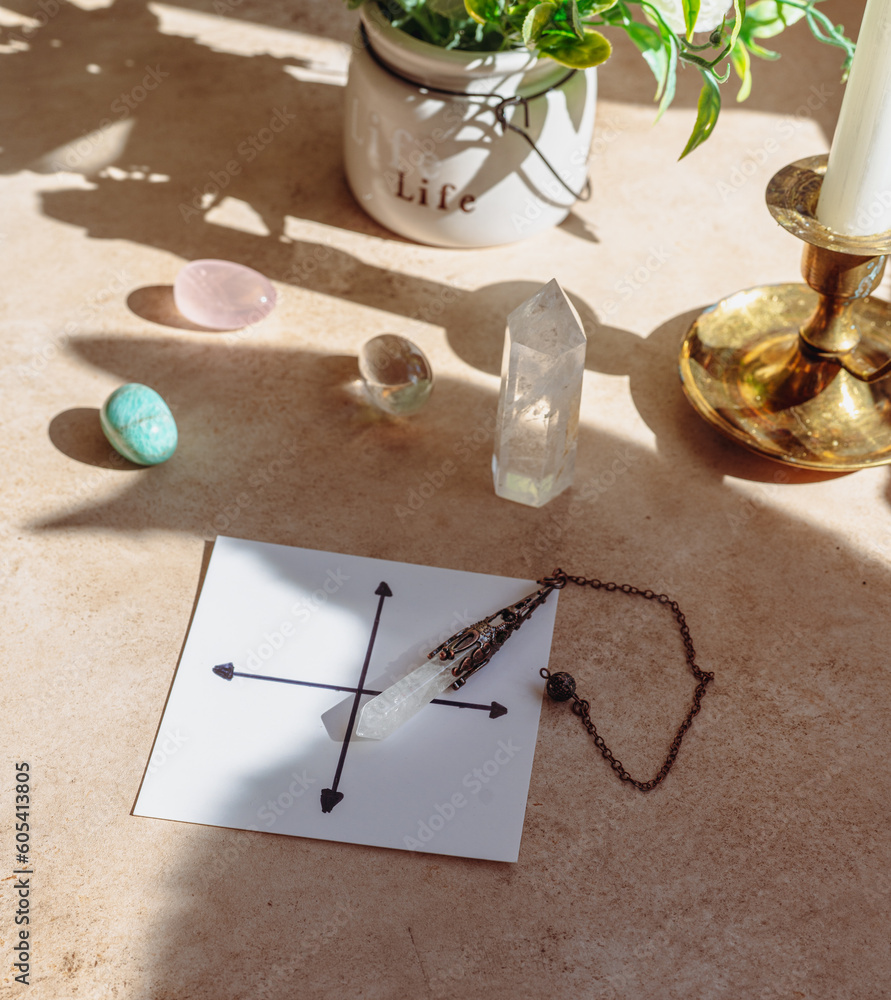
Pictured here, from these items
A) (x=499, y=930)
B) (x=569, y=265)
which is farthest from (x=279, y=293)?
(x=499, y=930)

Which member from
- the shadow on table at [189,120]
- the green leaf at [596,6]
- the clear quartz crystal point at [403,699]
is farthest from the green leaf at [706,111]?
the clear quartz crystal point at [403,699]

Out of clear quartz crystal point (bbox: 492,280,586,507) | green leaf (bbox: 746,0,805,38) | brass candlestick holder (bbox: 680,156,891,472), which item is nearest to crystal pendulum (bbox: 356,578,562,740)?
clear quartz crystal point (bbox: 492,280,586,507)

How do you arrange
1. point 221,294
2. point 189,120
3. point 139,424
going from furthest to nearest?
point 189,120, point 221,294, point 139,424

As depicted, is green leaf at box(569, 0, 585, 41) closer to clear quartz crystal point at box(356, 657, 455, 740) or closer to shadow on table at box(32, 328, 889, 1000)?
shadow on table at box(32, 328, 889, 1000)

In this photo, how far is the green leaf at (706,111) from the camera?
0.91 meters

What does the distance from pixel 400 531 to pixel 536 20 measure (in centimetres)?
51

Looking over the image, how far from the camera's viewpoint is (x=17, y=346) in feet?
3.66

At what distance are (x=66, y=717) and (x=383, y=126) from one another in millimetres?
717

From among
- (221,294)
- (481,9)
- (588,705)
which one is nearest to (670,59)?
(481,9)

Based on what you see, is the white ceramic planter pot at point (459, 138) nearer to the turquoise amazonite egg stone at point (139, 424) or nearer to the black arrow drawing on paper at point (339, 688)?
the turquoise amazonite egg stone at point (139, 424)

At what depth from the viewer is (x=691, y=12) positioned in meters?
0.86

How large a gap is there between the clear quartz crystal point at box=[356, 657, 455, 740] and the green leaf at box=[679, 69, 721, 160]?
1.77 feet

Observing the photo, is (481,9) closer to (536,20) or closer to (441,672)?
(536,20)

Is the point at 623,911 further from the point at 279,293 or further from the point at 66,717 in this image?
the point at 279,293
